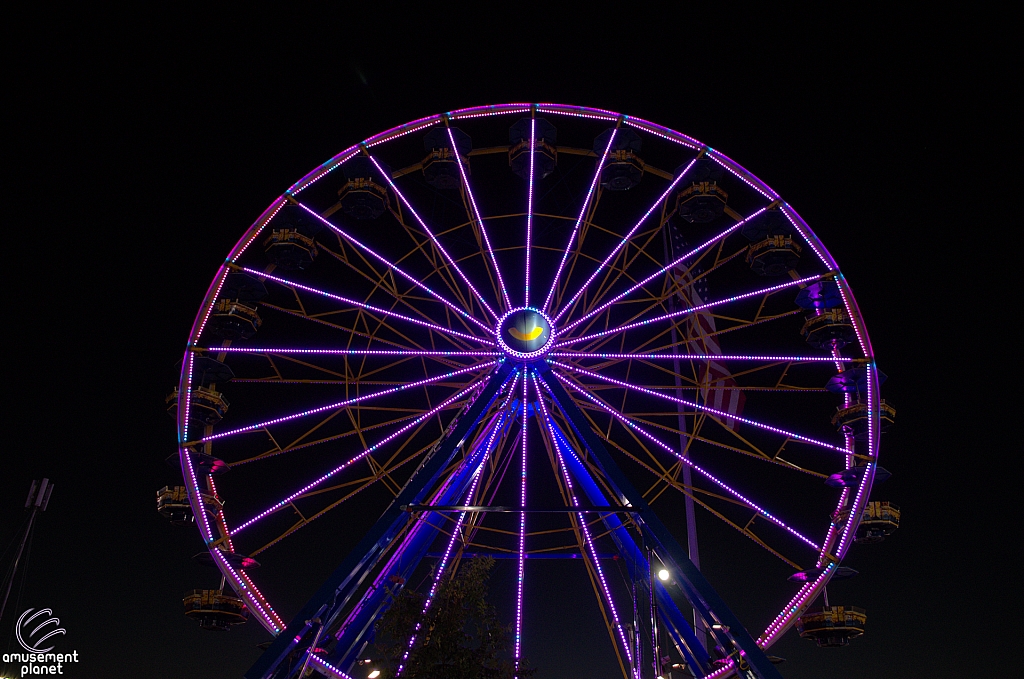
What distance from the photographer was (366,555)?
13039 millimetres

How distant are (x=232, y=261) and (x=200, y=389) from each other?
2328 millimetres

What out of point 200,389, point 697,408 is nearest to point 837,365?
point 697,408

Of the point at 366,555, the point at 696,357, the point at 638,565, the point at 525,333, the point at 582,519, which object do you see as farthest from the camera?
the point at 582,519

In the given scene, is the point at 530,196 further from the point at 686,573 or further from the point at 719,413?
the point at 686,573

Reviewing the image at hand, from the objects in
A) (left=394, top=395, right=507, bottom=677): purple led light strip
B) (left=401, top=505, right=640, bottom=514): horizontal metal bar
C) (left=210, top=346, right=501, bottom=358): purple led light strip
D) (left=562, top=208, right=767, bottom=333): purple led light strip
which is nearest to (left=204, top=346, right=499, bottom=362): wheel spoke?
(left=210, top=346, right=501, bottom=358): purple led light strip

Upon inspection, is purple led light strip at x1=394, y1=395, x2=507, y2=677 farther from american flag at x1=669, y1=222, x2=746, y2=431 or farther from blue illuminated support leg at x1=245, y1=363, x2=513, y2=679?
american flag at x1=669, y1=222, x2=746, y2=431

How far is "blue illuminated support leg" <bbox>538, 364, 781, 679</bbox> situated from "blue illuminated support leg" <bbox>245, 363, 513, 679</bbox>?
4.77 ft

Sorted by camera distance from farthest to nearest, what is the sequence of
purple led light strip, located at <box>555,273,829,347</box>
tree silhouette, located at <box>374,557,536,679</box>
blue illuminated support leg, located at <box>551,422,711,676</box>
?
purple led light strip, located at <box>555,273,829,347</box> < blue illuminated support leg, located at <box>551,422,711,676</box> < tree silhouette, located at <box>374,557,536,679</box>

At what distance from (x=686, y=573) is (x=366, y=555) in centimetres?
471

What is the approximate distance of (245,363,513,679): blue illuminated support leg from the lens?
12.2m

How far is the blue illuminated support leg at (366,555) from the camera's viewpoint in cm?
1221

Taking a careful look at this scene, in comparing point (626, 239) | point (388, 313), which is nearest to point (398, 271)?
point (388, 313)

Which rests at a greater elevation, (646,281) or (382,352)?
(646,281)

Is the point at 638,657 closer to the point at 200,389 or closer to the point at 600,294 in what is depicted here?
the point at 600,294
